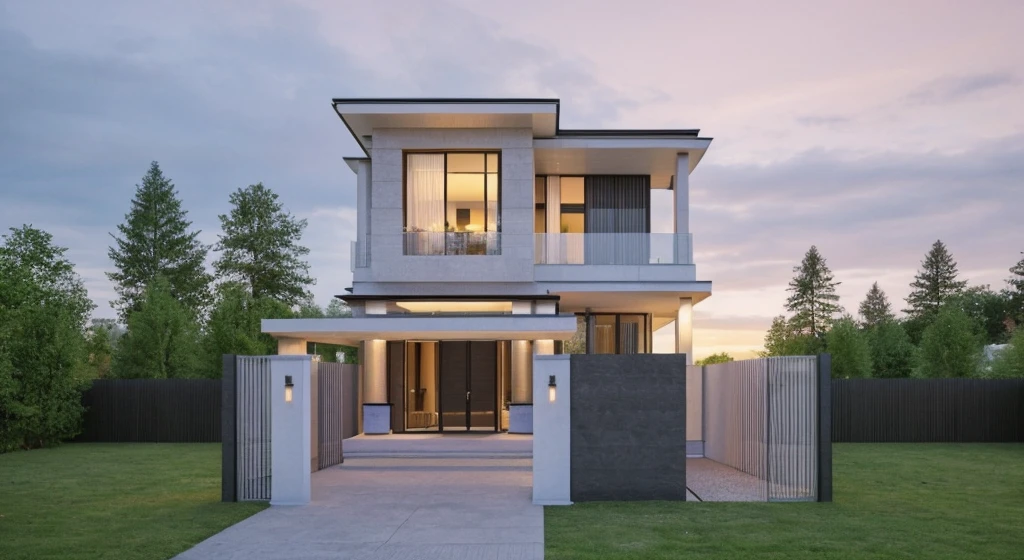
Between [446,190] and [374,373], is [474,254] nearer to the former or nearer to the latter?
[446,190]

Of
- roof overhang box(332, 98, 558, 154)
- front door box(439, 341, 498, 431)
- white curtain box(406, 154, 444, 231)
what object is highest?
roof overhang box(332, 98, 558, 154)

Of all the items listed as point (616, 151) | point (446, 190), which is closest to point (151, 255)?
point (446, 190)

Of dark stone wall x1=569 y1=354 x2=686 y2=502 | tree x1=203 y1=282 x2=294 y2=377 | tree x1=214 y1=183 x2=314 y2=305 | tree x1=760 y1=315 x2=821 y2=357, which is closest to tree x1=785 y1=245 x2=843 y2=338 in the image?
tree x1=760 y1=315 x2=821 y2=357

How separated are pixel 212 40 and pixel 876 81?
18.7 m

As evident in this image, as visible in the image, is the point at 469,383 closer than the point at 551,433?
No

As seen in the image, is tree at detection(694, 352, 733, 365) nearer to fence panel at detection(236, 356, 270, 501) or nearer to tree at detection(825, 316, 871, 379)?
tree at detection(825, 316, 871, 379)

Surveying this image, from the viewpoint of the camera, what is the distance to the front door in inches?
781

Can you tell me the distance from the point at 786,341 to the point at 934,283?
79.5 feet

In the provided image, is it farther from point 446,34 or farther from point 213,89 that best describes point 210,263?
point 446,34

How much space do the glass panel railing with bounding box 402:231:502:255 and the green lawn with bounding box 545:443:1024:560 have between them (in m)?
10.0

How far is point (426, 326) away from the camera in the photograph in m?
17.7

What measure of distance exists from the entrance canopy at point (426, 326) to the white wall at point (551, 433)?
5.77 metres

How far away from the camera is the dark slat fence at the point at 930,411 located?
23.7m

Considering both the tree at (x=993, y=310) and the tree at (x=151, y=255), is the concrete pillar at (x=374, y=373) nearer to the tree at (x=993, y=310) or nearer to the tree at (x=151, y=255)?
the tree at (x=151, y=255)
